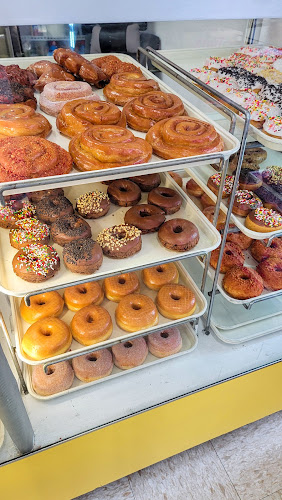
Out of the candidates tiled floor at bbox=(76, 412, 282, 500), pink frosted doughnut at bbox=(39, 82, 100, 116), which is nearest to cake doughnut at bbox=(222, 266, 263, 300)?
tiled floor at bbox=(76, 412, 282, 500)

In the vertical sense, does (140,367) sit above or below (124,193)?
below

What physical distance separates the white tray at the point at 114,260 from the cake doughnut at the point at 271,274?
0.56 metres

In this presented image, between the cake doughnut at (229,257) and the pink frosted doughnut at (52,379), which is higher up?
the cake doughnut at (229,257)

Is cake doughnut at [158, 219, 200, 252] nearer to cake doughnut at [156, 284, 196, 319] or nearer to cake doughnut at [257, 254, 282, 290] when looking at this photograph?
cake doughnut at [156, 284, 196, 319]

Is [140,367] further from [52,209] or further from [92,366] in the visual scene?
[52,209]

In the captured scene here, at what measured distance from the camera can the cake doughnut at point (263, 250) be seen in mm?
2299

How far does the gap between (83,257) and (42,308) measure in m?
0.46

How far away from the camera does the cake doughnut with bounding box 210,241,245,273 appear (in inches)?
87.8

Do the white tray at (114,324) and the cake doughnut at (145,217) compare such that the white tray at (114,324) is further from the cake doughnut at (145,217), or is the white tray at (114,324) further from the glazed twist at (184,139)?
the glazed twist at (184,139)

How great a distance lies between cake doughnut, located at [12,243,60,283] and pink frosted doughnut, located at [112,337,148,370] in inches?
24.4

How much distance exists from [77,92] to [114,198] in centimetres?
52

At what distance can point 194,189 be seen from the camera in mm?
2283

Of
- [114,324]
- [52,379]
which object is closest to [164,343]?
[114,324]

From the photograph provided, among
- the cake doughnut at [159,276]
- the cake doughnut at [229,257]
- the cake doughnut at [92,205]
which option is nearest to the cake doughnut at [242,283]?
the cake doughnut at [229,257]
